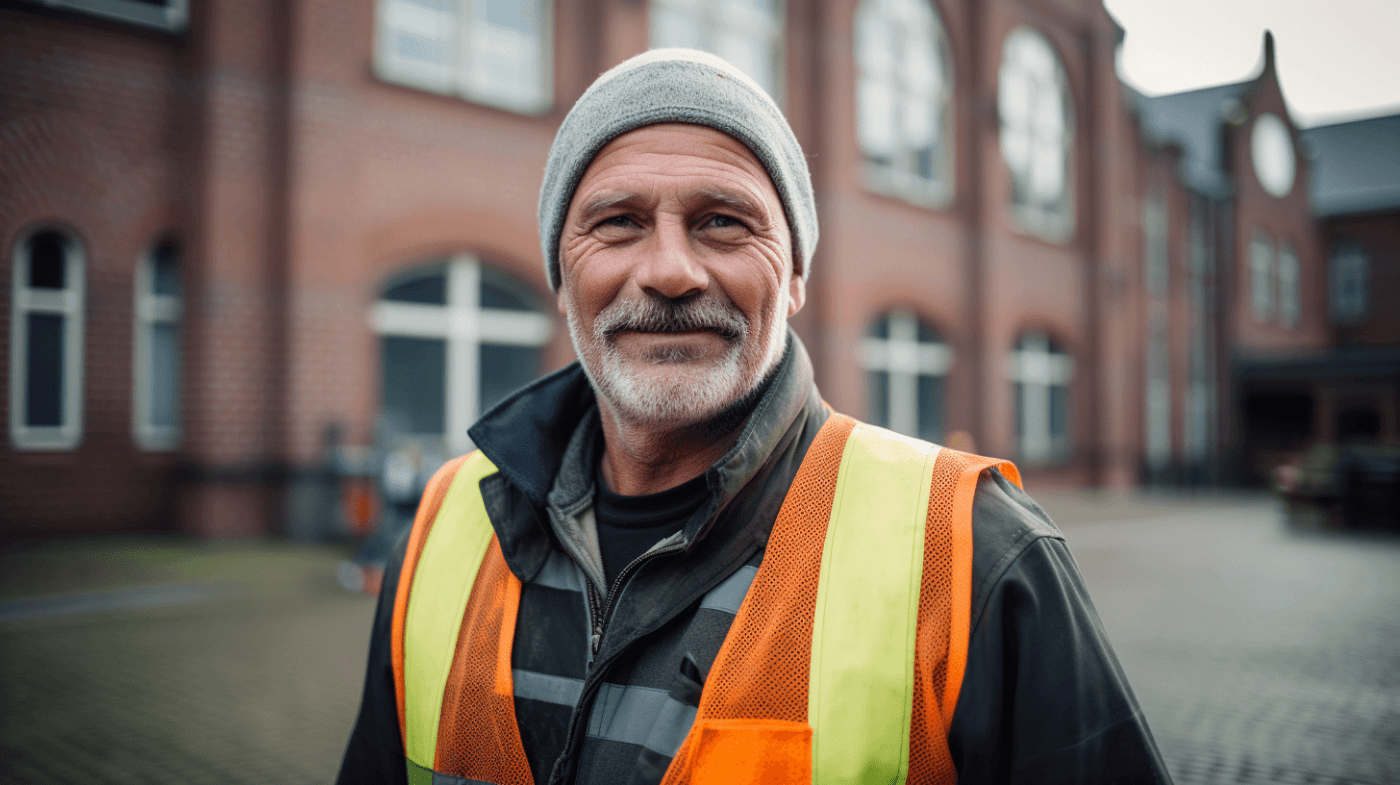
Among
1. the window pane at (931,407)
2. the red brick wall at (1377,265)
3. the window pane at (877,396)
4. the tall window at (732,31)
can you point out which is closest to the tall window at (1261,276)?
the red brick wall at (1377,265)

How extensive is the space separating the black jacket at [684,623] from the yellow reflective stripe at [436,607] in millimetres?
72

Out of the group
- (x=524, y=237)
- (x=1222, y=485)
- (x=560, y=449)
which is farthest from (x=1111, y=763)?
(x=1222, y=485)

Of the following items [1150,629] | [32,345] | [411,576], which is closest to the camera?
[411,576]

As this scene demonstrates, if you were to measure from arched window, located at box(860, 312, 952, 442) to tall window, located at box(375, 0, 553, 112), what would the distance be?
23.9 feet

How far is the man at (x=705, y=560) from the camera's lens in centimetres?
112

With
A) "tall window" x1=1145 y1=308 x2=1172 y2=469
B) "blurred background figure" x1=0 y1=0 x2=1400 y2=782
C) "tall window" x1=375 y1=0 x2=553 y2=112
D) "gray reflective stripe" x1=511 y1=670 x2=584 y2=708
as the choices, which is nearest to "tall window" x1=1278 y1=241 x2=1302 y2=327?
"tall window" x1=1145 y1=308 x2=1172 y2=469

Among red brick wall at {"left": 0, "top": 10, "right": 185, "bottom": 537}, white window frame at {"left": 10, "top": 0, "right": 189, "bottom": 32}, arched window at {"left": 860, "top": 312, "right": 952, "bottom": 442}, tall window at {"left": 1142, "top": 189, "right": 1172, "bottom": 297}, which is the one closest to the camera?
red brick wall at {"left": 0, "top": 10, "right": 185, "bottom": 537}

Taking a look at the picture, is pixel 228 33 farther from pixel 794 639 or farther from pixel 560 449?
pixel 794 639

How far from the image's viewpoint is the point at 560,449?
66.9 inches

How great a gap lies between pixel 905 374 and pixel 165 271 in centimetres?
1219

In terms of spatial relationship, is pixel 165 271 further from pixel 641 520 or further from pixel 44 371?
pixel 641 520

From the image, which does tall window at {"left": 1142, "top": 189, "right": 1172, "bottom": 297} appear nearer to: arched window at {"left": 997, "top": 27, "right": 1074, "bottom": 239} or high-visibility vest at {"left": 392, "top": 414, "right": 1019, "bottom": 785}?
arched window at {"left": 997, "top": 27, "right": 1074, "bottom": 239}

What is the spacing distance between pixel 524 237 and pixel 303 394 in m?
3.40

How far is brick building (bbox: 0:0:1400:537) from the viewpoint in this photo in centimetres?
948
